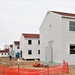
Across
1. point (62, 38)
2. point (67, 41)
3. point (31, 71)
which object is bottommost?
point (31, 71)

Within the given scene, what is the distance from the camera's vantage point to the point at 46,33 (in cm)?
3042

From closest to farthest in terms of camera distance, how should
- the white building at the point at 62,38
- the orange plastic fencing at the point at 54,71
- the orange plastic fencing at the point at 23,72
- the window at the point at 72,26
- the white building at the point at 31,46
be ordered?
the orange plastic fencing at the point at 23,72 < the orange plastic fencing at the point at 54,71 < the white building at the point at 62,38 < the window at the point at 72,26 < the white building at the point at 31,46

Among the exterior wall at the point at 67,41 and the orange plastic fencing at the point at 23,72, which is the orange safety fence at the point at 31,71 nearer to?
the orange plastic fencing at the point at 23,72

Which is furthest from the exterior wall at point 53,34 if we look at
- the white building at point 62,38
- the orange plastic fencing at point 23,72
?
the orange plastic fencing at point 23,72

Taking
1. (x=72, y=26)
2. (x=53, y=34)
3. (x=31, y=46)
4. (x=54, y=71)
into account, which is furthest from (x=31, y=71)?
(x=31, y=46)

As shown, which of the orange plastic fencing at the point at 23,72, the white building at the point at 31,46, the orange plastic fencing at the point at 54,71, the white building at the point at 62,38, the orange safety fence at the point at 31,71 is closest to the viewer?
the orange plastic fencing at the point at 23,72

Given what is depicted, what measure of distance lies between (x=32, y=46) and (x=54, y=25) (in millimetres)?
23615

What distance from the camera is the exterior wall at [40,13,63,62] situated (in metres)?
25.5

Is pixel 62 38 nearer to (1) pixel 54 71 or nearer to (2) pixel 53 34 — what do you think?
(2) pixel 53 34

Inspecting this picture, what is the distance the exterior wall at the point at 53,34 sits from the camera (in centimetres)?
2548

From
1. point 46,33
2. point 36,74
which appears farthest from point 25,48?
point 36,74

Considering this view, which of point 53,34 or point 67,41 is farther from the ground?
point 53,34

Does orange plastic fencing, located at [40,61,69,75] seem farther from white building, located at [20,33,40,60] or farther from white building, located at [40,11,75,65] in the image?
white building, located at [20,33,40,60]

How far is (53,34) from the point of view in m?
27.4
